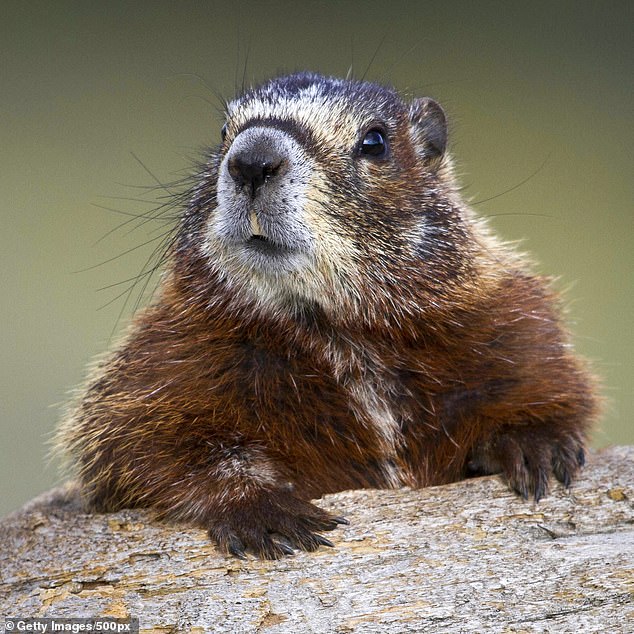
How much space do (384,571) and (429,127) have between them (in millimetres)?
1548

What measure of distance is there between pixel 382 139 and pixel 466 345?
0.66 metres

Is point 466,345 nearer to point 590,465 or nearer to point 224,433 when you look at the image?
point 590,465

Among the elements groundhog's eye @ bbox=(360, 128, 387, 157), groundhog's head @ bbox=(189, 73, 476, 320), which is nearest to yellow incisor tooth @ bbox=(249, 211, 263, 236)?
groundhog's head @ bbox=(189, 73, 476, 320)

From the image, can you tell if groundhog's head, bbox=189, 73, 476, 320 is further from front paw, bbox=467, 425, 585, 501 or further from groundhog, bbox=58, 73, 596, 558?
front paw, bbox=467, 425, 585, 501

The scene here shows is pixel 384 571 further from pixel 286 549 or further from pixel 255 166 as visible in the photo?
pixel 255 166

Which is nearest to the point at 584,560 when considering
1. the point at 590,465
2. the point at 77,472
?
the point at 590,465

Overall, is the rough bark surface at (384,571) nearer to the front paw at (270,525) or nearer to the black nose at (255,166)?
the front paw at (270,525)

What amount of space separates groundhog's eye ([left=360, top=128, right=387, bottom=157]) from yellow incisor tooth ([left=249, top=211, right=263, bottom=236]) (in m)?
0.49

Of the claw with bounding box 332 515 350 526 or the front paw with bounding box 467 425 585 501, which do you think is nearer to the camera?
the claw with bounding box 332 515 350 526

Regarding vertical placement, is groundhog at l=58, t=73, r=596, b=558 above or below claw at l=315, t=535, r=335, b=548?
above

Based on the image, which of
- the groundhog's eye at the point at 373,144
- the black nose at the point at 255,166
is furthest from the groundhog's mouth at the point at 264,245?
the groundhog's eye at the point at 373,144

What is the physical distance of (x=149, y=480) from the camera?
8.33ft

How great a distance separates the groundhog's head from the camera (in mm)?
2406

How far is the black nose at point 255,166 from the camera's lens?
2.36m
